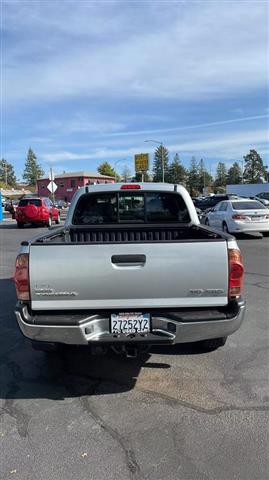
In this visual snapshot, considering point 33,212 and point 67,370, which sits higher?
point 67,370

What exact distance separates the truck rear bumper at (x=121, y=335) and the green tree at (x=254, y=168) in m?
135

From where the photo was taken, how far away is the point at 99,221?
20.8ft

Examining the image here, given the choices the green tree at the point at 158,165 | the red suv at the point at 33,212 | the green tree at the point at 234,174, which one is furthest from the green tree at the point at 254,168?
the red suv at the point at 33,212

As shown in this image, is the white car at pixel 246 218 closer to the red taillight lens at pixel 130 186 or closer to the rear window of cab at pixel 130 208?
the rear window of cab at pixel 130 208

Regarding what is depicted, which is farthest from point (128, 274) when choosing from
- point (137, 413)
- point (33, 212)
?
point (33, 212)

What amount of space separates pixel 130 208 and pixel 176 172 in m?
124

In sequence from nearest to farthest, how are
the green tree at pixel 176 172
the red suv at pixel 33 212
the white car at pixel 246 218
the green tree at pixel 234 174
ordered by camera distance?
1. the white car at pixel 246 218
2. the red suv at pixel 33 212
3. the green tree at pixel 176 172
4. the green tree at pixel 234 174

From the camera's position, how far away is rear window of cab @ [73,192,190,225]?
617 centimetres

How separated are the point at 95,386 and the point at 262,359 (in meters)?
1.83

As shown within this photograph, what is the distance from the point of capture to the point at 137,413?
3.78 m

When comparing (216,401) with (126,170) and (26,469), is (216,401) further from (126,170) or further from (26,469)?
(126,170)

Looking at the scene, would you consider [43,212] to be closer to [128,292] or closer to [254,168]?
[128,292]

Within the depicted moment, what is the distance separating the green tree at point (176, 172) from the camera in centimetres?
12750

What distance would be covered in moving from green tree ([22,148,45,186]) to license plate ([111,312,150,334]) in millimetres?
161553
